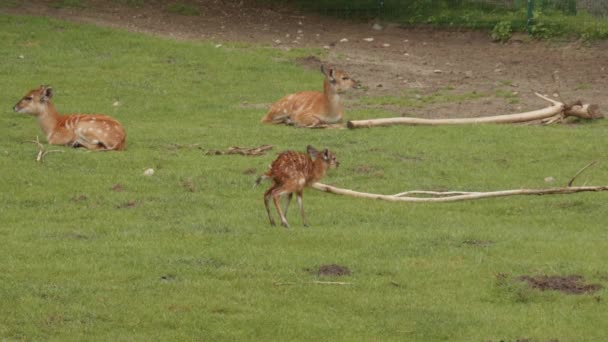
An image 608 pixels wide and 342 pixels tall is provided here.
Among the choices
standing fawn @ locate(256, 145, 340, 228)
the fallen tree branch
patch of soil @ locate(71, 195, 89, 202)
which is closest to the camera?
standing fawn @ locate(256, 145, 340, 228)

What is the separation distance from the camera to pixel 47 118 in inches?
667

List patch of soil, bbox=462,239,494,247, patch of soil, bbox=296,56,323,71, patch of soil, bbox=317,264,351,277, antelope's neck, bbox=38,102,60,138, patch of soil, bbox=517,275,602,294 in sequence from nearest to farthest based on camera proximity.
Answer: patch of soil, bbox=517,275,602,294
patch of soil, bbox=317,264,351,277
patch of soil, bbox=462,239,494,247
antelope's neck, bbox=38,102,60,138
patch of soil, bbox=296,56,323,71

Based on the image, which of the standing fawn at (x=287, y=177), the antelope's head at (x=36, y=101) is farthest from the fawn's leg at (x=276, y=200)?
the antelope's head at (x=36, y=101)

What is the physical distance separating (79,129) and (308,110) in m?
3.92

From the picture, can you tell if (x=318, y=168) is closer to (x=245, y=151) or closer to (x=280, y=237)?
(x=280, y=237)

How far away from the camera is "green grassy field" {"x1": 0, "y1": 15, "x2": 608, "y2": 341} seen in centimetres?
911

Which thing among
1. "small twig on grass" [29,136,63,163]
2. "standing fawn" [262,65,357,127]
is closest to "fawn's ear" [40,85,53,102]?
"small twig on grass" [29,136,63,163]

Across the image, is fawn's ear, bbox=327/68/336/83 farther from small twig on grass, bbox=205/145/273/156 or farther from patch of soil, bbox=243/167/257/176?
patch of soil, bbox=243/167/257/176

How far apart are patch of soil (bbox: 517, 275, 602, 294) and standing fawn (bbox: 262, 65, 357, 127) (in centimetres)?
880

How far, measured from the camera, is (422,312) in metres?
9.33

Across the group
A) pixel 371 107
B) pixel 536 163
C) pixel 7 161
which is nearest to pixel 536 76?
pixel 371 107

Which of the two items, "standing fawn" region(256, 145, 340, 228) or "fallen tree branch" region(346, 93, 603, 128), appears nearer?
"standing fawn" region(256, 145, 340, 228)

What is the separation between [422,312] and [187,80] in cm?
1324

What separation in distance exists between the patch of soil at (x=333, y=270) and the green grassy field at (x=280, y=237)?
13cm
